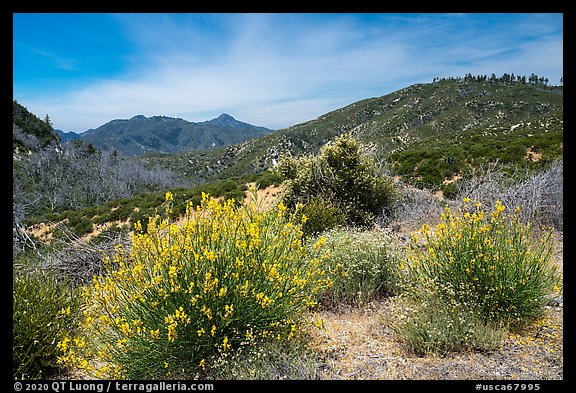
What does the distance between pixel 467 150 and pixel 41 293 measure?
20095mm

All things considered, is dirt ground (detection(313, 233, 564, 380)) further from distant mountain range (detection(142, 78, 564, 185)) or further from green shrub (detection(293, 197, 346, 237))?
distant mountain range (detection(142, 78, 564, 185))

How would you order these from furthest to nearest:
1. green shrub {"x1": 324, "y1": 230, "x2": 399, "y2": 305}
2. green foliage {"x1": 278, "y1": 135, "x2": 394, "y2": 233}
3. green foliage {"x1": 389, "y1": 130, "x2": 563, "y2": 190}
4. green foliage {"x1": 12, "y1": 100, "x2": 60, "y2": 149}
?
green foliage {"x1": 12, "y1": 100, "x2": 60, "y2": 149}
green foliage {"x1": 389, "y1": 130, "x2": 563, "y2": 190}
green foliage {"x1": 278, "y1": 135, "x2": 394, "y2": 233}
green shrub {"x1": 324, "y1": 230, "x2": 399, "y2": 305}

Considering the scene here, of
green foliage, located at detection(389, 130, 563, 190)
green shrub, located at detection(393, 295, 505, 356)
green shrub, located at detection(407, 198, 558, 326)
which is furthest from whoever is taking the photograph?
green foliage, located at detection(389, 130, 563, 190)

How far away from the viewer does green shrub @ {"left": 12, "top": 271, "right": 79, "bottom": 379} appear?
10.6 ft

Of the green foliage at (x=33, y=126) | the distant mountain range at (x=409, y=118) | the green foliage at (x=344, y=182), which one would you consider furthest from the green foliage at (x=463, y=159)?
the green foliage at (x=33, y=126)

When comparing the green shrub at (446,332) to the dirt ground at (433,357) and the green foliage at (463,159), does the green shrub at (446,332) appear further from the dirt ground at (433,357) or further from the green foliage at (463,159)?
the green foliage at (463,159)

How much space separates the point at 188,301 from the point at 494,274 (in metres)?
3.13

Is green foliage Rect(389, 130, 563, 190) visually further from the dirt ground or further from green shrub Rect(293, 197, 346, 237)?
the dirt ground

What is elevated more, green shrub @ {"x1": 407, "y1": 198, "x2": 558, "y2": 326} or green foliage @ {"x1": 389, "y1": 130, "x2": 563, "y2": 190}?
green foliage @ {"x1": 389, "y1": 130, "x2": 563, "y2": 190}

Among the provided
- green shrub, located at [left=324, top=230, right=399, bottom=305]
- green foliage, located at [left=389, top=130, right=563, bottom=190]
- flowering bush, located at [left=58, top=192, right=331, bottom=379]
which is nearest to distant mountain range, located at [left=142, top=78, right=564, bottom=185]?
green foliage, located at [left=389, top=130, right=563, bottom=190]

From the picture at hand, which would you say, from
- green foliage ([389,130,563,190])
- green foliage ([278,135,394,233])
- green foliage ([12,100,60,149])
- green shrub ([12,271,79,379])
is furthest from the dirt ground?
green foliage ([12,100,60,149])

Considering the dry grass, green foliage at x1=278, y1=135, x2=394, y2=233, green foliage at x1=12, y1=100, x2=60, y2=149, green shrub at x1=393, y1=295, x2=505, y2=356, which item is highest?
green foliage at x1=12, y1=100, x2=60, y2=149

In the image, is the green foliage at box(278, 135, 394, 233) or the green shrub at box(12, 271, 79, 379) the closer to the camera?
the green shrub at box(12, 271, 79, 379)

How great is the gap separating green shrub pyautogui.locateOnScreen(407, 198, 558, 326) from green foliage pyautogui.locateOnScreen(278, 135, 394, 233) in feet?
17.3
